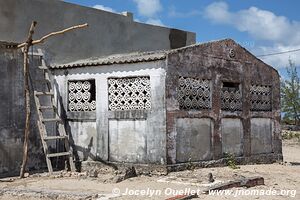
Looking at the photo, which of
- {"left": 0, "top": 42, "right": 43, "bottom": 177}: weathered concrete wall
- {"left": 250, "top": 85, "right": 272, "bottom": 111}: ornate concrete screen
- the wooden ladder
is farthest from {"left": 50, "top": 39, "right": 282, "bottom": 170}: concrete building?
{"left": 0, "top": 42, "right": 43, "bottom": 177}: weathered concrete wall

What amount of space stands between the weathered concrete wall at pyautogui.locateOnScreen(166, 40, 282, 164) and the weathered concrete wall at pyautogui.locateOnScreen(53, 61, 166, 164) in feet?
0.93

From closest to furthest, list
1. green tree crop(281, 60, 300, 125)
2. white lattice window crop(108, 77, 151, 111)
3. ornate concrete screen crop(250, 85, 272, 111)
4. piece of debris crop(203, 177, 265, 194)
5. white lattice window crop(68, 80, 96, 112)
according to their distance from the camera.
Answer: piece of debris crop(203, 177, 265, 194) → white lattice window crop(108, 77, 151, 111) → white lattice window crop(68, 80, 96, 112) → ornate concrete screen crop(250, 85, 272, 111) → green tree crop(281, 60, 300, 125)

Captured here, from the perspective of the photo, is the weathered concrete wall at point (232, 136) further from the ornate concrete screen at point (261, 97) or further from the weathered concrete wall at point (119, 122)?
the weathered concrete wall at point (119, 122)

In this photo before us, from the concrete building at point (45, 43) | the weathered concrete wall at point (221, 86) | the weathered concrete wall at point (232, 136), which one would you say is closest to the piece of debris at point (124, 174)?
the weathered concrete wall at point (221, 86)

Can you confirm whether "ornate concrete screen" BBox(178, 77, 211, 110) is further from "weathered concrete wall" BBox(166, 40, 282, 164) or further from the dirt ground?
the dirt ground

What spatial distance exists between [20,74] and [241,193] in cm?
677

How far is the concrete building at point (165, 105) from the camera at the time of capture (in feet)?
37.0

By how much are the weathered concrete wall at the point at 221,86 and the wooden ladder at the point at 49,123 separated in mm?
3040

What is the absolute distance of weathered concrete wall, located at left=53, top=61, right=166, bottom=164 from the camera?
36.8 ft

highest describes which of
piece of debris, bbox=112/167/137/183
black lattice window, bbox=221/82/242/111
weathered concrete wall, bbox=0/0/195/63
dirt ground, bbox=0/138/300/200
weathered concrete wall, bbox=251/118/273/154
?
weathered concrete wall, bbox=0/0/195/63

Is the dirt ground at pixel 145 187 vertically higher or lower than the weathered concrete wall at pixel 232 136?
lower

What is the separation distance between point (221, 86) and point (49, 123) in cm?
516

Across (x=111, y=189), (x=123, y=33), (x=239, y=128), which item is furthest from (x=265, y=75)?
(x=111, y=189)

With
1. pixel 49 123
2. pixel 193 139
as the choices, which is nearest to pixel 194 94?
pixel 193 139
